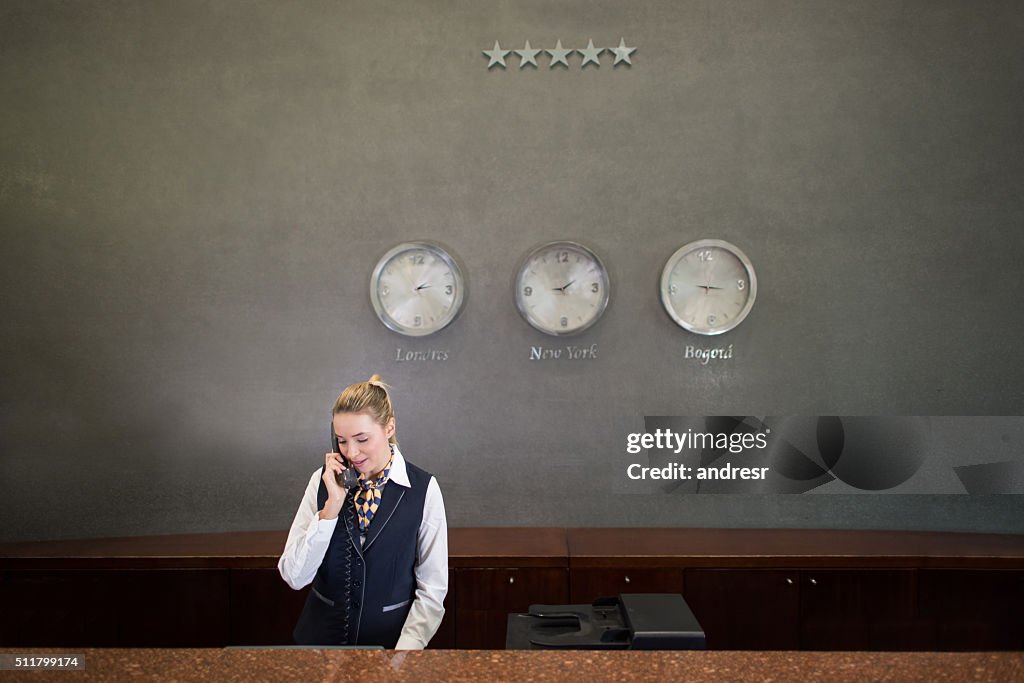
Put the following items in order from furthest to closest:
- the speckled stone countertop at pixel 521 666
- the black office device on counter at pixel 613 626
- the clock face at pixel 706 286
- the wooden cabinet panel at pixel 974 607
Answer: the clock face at pixel 706 286, the wooden cabinet panel at pixel 974 607, the black office device on counter at pixel 613 626, the speckled stone countertop at pixel 521 666

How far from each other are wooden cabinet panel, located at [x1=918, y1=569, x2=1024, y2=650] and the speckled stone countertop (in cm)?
196

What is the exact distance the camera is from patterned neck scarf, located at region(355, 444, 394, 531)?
218 centimetres

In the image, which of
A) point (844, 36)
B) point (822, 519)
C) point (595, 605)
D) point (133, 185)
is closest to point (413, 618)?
point (595, 605)

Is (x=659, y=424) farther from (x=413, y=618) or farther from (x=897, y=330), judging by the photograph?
(x=413, y=618)

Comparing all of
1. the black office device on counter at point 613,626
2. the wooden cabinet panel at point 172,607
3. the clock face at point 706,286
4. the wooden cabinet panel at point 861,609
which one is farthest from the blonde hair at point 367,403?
the wooden cabinet panel at point 861,609

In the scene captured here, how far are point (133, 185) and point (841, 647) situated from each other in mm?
3926

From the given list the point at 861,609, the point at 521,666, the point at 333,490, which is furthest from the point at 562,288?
the point at 521,666

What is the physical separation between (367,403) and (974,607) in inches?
105

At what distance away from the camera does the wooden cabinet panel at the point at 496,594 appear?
116 inches

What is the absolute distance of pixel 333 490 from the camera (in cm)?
209

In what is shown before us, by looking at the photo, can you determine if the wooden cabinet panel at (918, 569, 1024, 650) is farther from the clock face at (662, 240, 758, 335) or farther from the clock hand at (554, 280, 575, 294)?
the clock hand at (554, 280, 575, 294)

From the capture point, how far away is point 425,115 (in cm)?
351

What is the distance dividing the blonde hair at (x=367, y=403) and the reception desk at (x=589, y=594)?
3.26ft

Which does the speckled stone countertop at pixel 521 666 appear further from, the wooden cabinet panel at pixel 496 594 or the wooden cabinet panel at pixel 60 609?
the wooden cabinet panel at pixel 60 609
